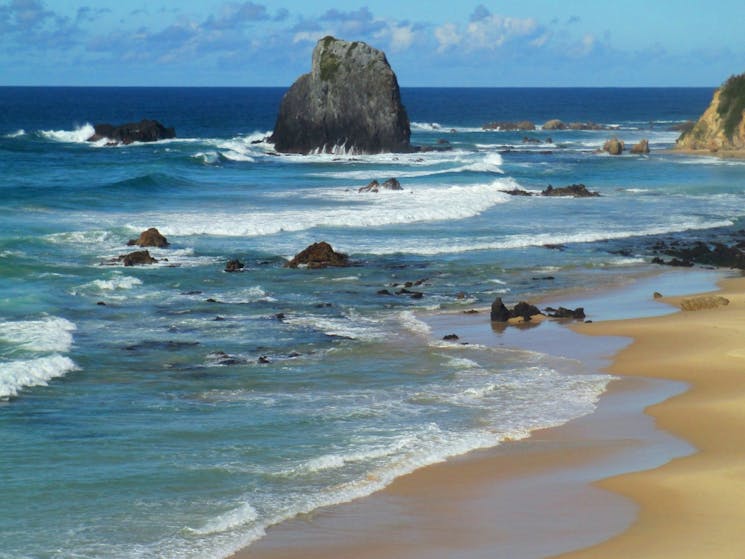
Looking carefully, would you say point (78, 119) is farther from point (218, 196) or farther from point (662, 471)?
point (662, 471)

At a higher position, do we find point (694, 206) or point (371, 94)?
point (371, 94)

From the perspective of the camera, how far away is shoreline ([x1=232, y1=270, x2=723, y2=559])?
1052cm

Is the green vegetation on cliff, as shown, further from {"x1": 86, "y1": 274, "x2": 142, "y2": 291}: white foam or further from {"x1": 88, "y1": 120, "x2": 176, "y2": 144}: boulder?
{"x1": 86, "y1": 274, "x2": 142, "y2": 291}: white foam

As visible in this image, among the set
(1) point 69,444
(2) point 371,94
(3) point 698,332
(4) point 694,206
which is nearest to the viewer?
(1) point 69,444

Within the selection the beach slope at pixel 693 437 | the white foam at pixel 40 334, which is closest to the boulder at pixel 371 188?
the beach slope at pixel 693 437

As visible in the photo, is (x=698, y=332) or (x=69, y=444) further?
(x=698, y=332)

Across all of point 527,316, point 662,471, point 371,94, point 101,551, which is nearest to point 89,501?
point 101,551

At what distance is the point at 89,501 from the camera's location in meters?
11.9

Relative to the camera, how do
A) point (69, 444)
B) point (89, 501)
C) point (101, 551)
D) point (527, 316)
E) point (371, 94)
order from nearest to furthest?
point (101, 551)
point (89, 501)
point (69, 444)
point (527, 316)
point (371, 94)

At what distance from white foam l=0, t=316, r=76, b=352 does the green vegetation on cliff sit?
60.5m

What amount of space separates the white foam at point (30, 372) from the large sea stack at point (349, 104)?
5341cm

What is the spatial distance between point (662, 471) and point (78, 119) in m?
108

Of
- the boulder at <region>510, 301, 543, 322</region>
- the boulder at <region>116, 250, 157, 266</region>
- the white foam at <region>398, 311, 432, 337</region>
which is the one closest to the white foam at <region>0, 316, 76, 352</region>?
the white foam at <region>398, 311, 432, 337</region>

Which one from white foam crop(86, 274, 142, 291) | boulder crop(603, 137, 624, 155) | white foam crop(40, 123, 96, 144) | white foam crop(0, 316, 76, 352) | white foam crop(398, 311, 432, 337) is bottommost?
white foam crop(398, 311, 432, 337)
